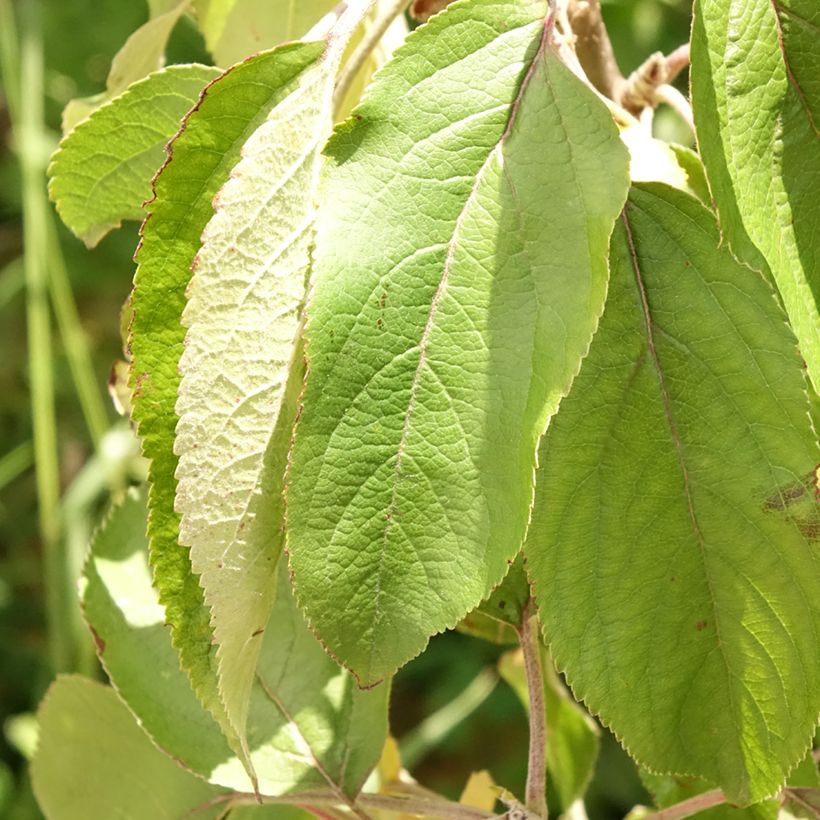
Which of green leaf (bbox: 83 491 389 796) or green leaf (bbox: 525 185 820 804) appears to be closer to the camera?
green leaf (bbox: 525 185 820 804)

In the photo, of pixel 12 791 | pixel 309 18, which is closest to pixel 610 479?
pixel 309 18

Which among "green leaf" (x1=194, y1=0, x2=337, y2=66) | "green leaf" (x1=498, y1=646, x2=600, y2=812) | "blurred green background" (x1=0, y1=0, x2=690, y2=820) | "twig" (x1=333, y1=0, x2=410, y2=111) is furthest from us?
"blurred green background" (x1=0, y1=0, x2=690, y2=820)

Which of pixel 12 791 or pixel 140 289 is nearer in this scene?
pixel 140 289

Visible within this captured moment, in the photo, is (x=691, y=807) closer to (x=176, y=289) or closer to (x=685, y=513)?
(x=685, y=513)

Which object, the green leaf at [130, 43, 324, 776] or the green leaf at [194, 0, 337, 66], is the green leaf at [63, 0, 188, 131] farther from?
the green leaf at [130, 43, 324, 776]

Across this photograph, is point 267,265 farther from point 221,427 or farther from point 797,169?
point 797,169

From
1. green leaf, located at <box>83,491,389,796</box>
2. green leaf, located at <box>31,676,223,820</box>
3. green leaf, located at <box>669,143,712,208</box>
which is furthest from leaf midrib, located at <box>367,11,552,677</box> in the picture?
green leaf, located at <box>31,676,223,820</box>
